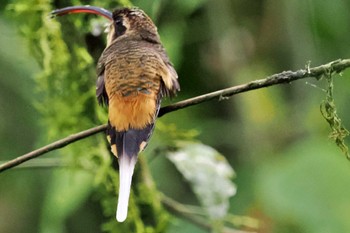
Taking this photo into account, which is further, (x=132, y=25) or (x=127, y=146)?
(x=132, y=25)

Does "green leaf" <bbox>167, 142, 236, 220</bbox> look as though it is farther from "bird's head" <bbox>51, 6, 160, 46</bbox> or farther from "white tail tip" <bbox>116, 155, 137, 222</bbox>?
"white tail tip" <bbox>116, 155, 137, 222</bbox>

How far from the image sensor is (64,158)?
3494mm

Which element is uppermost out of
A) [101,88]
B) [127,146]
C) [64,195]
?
[101,88]

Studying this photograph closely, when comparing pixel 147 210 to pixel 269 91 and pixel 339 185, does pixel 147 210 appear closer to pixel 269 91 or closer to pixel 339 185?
pixel 339 185

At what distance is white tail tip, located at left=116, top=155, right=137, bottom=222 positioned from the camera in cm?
229

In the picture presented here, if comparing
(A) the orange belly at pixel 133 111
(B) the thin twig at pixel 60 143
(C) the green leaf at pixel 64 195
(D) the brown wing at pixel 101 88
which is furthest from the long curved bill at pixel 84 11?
(C) the green leaf at pixel 64 195

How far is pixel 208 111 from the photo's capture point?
446 cm

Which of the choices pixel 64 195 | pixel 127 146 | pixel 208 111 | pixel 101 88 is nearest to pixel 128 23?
pixel 101 88

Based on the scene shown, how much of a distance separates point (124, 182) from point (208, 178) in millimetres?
925

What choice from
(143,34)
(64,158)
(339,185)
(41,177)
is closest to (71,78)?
(64,158)

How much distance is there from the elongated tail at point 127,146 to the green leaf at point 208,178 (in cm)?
78

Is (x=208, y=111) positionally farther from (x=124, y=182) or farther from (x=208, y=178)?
(x=124, y=182)

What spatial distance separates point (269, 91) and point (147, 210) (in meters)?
1.14

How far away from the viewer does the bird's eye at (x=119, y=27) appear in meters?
2.92
